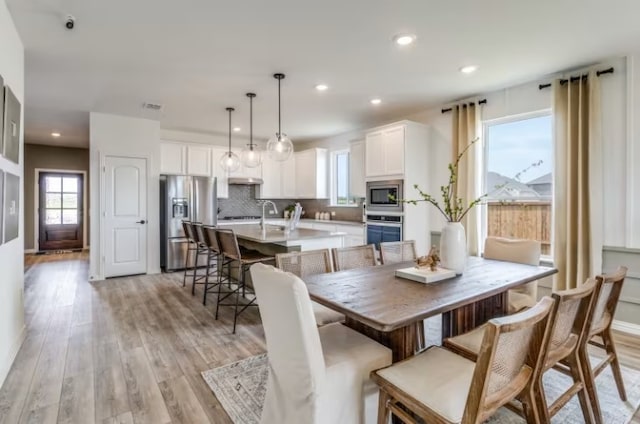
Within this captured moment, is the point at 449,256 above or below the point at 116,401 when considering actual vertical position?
above

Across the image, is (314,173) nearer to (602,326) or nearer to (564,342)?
(602,326)

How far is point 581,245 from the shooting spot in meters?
3.37

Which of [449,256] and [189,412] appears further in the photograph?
[449,256]

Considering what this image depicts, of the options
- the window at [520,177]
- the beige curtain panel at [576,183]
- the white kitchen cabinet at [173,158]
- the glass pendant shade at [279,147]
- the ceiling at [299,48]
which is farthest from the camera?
the white kitchen cabinet at [173,158]

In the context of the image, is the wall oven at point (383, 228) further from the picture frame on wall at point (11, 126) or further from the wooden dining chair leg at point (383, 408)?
the picture frame on wall at point (11, 126)

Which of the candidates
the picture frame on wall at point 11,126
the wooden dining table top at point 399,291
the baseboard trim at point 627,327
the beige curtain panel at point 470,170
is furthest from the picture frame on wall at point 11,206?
the baseboard trim at point 627,327

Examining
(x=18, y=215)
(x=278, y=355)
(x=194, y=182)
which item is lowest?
(x=278, y=355)

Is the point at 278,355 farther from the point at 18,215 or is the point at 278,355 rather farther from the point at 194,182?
the point at 194,182

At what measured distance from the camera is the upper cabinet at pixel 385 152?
4.70 metres

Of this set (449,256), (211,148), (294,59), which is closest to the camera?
(449,256)

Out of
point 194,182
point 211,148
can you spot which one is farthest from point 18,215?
point 211,148

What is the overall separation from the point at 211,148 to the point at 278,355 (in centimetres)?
559

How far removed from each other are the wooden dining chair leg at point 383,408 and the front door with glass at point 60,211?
31.4ft

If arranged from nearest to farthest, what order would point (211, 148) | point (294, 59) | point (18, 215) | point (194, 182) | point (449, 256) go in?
point (449, 256)
point (18, 215)
point (294, 59)
point (194, 182)
point (211, 148)
